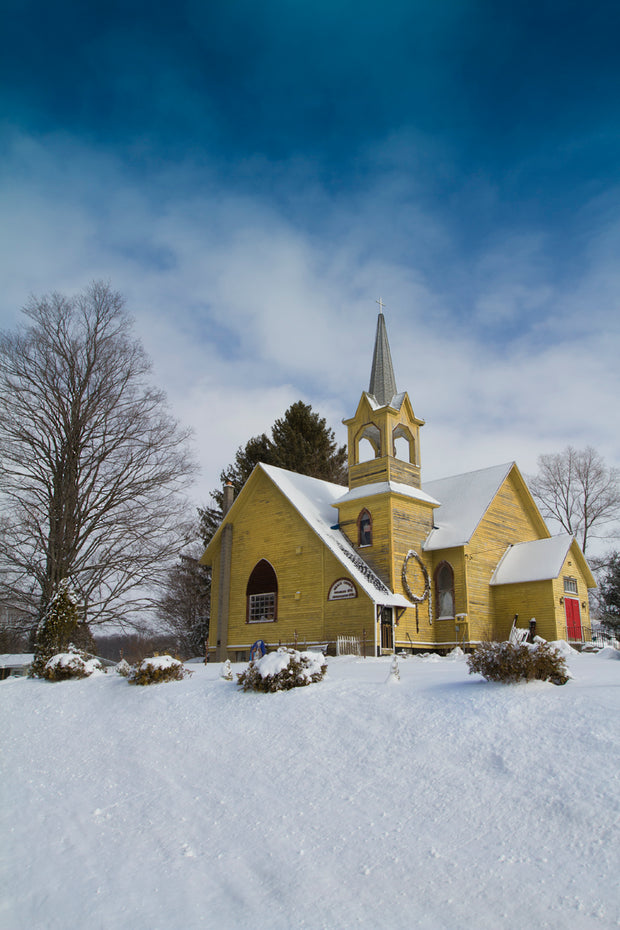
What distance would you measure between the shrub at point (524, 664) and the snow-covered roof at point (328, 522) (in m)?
11.3

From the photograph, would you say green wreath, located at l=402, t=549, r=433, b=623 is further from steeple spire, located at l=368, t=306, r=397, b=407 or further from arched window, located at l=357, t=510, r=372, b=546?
steeple spire, located at l=368, t=306, r=397, b=407

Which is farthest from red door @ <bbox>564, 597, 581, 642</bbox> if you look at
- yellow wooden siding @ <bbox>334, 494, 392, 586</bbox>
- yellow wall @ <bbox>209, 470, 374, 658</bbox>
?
yellow wall @ <bbox>209, 470, 374, 658</bbox>

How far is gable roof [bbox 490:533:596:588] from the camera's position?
960 inches

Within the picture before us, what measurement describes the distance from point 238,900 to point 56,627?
1441cm

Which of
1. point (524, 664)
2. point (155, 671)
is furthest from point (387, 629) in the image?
point (524, 664)

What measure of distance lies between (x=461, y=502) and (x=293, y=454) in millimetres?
17254

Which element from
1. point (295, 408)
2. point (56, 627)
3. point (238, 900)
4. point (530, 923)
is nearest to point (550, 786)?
point (530, 923)

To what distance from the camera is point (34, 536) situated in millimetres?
22906

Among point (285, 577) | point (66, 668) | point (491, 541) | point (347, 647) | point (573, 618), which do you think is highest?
point (491, 541)

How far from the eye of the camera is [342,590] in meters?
23.1

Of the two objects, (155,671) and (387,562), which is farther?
(387,562)

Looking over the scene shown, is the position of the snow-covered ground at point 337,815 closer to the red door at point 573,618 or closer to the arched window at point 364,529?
the arched window at point 364,529

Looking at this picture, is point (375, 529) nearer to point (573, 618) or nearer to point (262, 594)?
point (262, 594)

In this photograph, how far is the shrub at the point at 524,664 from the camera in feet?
32.9
